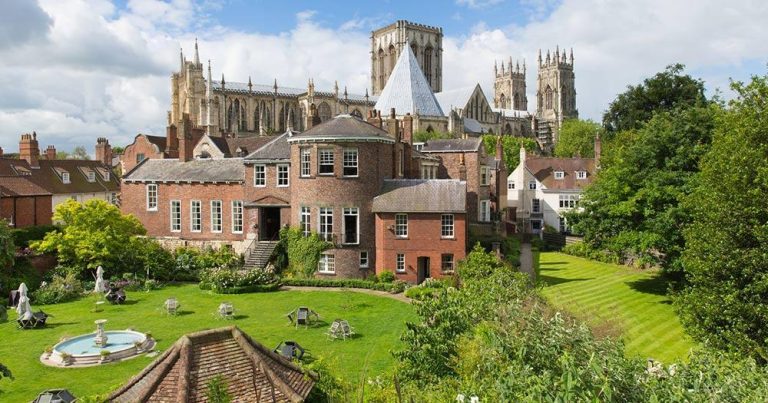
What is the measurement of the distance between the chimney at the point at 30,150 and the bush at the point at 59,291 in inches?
1073

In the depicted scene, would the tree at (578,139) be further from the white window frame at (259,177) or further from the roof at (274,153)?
the white window frame at (259,177)

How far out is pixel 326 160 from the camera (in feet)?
114

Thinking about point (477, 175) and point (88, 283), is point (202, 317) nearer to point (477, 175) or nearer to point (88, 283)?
point (88, 283)

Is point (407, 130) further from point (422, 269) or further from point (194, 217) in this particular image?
point (194, 217)

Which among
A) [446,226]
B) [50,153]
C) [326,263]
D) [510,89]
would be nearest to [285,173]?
[326,263]

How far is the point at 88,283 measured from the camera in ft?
109

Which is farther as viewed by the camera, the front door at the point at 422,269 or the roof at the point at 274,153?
Answer: the roof at the point at 274,153

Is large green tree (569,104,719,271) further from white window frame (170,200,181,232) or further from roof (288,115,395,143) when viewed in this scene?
white window frame (170,200,181,232)

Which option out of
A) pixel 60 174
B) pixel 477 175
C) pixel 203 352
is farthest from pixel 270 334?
pixel 60 174

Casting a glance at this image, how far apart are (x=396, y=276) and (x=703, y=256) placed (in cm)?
1684

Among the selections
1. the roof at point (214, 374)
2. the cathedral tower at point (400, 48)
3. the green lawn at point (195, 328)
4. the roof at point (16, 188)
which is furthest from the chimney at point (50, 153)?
the cathedral tower at point (400, 48)

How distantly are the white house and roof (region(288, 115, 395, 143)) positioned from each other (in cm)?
2968

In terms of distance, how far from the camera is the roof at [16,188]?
123 feet

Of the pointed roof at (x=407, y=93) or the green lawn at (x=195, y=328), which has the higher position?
the pointed roof at (x=407, y=93)
